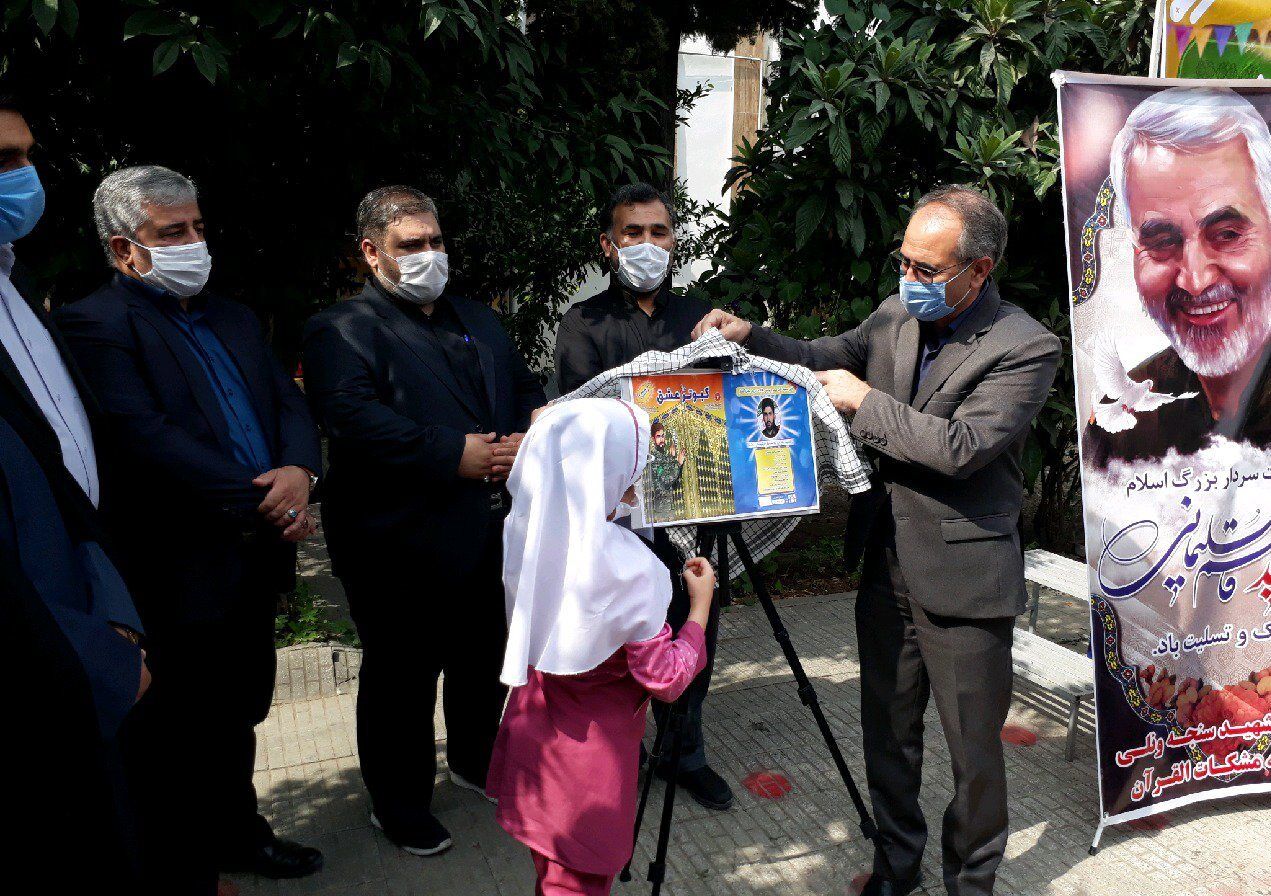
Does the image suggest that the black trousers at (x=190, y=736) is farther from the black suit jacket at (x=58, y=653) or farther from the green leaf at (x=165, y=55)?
the green leaf at (x=165, y=55)

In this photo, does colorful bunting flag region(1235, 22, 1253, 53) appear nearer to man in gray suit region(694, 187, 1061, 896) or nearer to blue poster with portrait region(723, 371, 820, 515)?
man in gray suit region(694, 187, 1061, 896)

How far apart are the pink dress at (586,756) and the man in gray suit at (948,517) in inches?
35.4

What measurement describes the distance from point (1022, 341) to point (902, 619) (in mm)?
937

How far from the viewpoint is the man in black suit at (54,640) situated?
1803 mm

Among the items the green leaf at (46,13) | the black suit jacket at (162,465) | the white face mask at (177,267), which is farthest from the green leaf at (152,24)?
the black suit jacket at (162,465)

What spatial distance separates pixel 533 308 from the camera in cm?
656

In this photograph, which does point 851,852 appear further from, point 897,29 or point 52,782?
point 897,29

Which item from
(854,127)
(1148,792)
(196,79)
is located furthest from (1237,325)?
(196,79)

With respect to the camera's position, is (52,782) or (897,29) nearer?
(52,782)

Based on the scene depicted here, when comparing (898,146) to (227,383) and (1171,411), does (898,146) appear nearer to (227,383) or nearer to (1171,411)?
(1171,411)

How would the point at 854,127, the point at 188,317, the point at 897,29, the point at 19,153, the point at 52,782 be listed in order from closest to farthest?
the point at 52,782 → the point at 19,153 → the point at 188,317 → the point at 854,127 → the point at 897,29

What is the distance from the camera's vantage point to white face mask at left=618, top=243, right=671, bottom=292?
3.55 meters

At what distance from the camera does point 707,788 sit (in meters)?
3.63

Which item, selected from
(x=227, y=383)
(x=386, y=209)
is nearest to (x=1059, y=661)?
(x=386, y=209)
